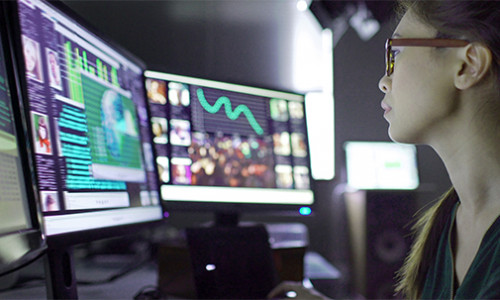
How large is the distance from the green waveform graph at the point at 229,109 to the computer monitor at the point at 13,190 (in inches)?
26.3

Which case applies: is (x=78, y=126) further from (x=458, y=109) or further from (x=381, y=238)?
(x=381, y=238)

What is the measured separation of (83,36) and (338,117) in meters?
1.72

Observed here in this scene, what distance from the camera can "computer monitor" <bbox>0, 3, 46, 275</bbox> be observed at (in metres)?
0.44

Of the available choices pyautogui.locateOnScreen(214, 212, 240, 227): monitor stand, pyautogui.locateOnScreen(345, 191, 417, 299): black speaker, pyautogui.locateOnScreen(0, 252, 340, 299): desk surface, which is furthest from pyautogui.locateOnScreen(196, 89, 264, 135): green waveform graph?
pyautogui.locateOnScreen(345, 191, 417, 299): black speaker

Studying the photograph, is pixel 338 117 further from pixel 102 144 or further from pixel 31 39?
pixel 31 39

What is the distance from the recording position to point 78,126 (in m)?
0.65

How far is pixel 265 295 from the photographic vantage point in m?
0.91

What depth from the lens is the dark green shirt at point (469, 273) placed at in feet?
1.60

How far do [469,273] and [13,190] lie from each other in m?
0.58

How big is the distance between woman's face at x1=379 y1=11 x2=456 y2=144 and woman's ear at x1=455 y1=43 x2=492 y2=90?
0.6 inches

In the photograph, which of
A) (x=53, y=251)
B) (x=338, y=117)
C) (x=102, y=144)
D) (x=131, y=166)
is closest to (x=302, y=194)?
(x=131, y=166)

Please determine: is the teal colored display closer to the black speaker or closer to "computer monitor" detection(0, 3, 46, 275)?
"computer monitor" detection(0, 3, 46, 275)

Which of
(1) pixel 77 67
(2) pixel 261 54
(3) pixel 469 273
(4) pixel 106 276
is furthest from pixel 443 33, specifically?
(2) pixel 261 54

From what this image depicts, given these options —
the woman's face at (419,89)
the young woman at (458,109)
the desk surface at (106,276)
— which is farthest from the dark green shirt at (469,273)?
the desk surface at (106,276)
